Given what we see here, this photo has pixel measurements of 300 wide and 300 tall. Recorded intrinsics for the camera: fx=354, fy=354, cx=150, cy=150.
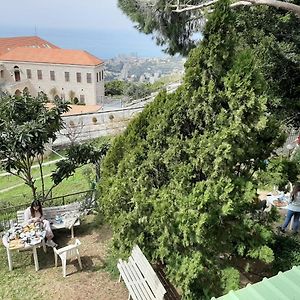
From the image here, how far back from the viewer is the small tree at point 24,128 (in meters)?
7.54

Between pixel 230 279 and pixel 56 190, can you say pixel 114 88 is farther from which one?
pixel 230 279

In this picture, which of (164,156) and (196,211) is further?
(164,156)

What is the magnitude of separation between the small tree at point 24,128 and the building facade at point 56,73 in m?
36.8

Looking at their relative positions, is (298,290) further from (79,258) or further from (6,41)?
(6,41)


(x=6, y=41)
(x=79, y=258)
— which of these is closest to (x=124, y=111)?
(x=79, y=258)

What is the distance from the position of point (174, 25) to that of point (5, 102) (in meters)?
6.08

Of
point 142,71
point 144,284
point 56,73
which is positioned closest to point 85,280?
point 144,284

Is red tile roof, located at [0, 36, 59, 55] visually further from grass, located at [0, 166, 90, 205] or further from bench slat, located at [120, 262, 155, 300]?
bench slat, located at [120, 262, 155, 300]

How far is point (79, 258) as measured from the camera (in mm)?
A: 7152

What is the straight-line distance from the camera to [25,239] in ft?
23.5

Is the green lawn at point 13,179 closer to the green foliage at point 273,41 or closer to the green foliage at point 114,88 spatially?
the green foliage at point 273,41

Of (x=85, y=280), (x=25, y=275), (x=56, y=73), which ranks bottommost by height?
(x=56, y=73)

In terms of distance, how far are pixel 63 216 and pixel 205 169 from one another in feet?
15.9

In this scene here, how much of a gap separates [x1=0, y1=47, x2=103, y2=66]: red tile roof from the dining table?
3845 cm
